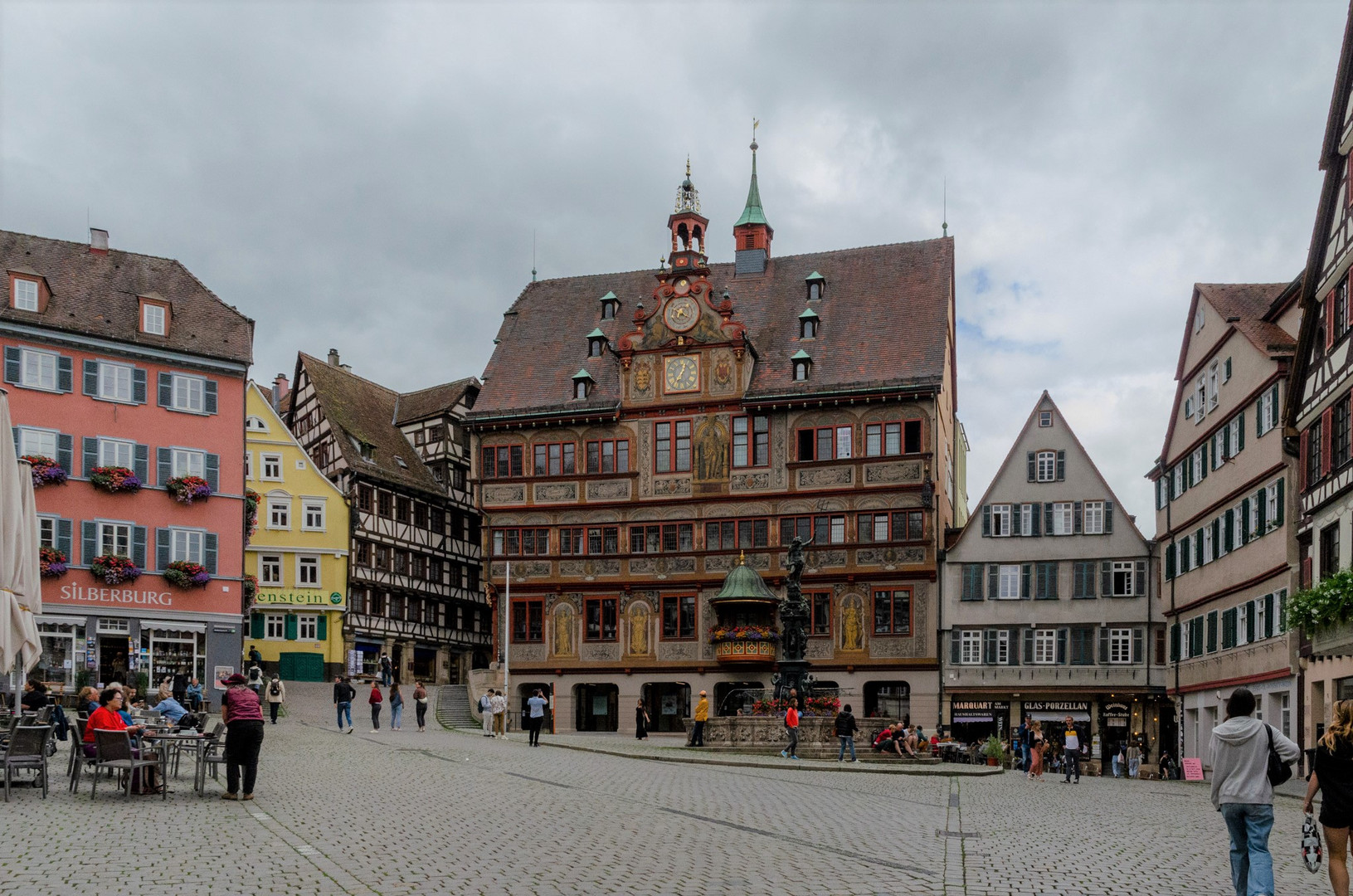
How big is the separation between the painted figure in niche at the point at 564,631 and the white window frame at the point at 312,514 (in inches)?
410

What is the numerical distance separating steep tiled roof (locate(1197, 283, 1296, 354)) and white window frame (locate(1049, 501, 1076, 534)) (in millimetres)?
10075

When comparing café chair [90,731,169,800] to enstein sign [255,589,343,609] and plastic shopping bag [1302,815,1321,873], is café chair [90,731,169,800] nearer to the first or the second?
plastic shopping bag [1302,815,1321,873]

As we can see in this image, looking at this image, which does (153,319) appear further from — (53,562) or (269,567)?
(269,567)

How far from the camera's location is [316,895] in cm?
1124

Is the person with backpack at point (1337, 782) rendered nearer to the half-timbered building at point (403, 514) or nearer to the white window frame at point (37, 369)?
the white window frame at point (37, 369)

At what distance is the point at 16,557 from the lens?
66.1 feet

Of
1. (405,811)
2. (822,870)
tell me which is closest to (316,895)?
(822,870)

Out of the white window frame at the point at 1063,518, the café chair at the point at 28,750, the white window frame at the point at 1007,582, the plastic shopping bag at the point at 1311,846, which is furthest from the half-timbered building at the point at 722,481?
the plastic shopping bag at the point at 1311,846

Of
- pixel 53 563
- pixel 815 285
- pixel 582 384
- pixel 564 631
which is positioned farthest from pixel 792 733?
pixel 815 285

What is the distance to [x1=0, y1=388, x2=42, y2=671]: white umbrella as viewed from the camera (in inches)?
770

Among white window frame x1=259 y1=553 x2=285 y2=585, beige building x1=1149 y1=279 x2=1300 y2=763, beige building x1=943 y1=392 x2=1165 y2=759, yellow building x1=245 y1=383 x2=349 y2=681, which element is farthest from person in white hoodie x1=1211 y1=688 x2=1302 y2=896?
white window frame x1=259 y1=553 x2=285 y2=585

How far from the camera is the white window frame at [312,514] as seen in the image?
6041 centimetres

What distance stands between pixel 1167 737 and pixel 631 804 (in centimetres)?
3665

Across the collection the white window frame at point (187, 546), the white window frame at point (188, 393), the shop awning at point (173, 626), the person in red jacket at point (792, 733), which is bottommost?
the person in red jacket at point (792, 733)
